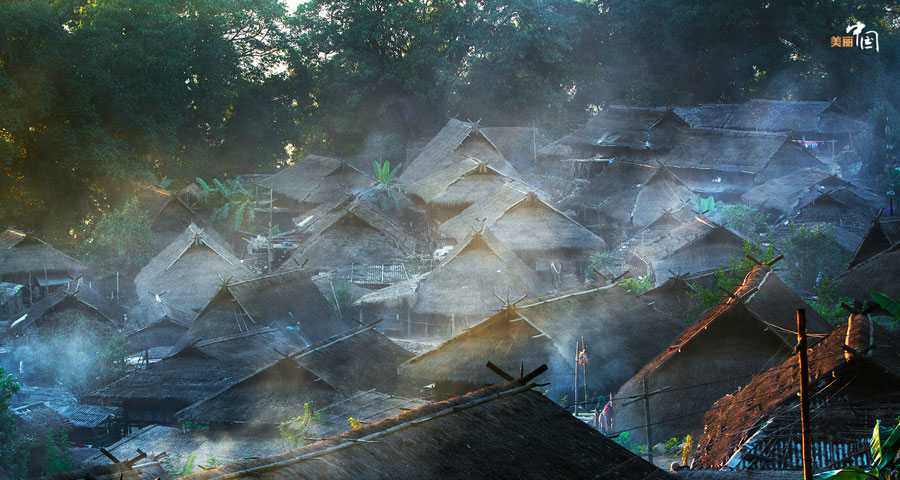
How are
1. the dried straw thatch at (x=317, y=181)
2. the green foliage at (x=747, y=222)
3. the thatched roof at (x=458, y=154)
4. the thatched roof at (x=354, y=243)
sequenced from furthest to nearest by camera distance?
the thatched roof at (x=458, y=154) < the dried straw thatch at (x=317, y=181) < the green foliage at (x=747, y=222) < the thatched roof at (x=354, y=243)

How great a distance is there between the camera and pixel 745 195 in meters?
29.1

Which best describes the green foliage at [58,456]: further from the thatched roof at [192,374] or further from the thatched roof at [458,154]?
the thatched roof at [458,154]

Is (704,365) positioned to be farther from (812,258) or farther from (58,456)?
(812,258)

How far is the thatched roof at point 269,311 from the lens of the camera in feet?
55.8

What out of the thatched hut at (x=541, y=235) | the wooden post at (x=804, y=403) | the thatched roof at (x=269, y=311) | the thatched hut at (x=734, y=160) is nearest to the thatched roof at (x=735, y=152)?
the thatched hut at (x=734, y=160)

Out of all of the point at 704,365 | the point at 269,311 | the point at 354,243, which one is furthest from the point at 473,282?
the point at 704,365

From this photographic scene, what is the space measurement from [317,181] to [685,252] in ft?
56.1

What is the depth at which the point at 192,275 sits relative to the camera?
21.7 metres

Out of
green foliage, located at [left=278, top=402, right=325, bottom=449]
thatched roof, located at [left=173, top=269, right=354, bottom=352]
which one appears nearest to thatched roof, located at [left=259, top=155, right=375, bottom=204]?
thatched roof, located at [left=173, top=269, right=354, bottom=352]

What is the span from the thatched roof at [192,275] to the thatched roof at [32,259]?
2.56m

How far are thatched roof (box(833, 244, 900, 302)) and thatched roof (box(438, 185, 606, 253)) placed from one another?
26.4 feet

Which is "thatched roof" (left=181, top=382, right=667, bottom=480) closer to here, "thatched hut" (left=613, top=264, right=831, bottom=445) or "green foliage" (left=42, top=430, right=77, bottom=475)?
"thatched hut" (left=613, top=264, right=831, bottom=445)

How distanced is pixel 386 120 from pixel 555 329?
3077 centimetres

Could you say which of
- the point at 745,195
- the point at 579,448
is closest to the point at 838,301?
the point at 579,448
